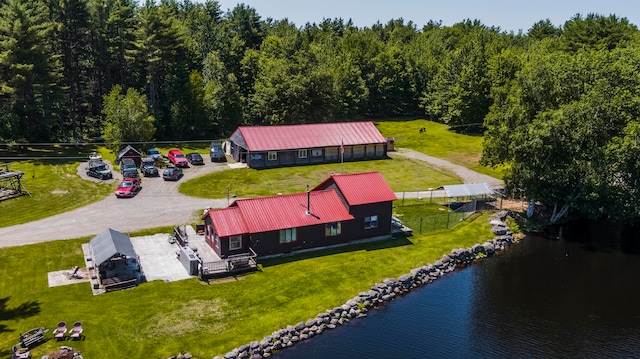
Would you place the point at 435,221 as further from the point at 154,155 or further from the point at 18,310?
the point at 154,155

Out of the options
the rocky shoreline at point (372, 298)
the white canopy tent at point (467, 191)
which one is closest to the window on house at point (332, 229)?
the rocky shoreline at point (372, 298)

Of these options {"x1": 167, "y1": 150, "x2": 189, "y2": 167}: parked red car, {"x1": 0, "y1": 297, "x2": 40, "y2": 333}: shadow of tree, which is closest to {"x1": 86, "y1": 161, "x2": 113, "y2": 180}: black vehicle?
{"x1": 167, "y1": 150, "x2": 189, "y2": 167}: parked red car

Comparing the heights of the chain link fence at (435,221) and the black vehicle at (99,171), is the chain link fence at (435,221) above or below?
below

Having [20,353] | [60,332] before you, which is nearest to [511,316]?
[60,332]

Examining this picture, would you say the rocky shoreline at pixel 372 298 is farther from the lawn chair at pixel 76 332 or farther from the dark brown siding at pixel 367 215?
the lawn chair at pixel 76 332

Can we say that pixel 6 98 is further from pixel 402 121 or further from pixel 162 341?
pixel 402 121

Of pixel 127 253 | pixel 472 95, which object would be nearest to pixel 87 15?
pixel 127 253
